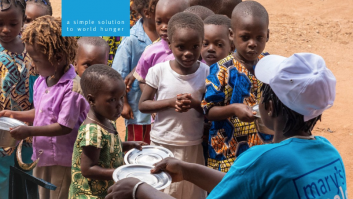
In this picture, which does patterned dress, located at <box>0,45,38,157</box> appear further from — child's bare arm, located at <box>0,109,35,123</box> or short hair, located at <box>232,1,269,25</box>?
short hair, located at <box>232,1,269,25</box>

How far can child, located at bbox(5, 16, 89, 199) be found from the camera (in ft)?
11.7

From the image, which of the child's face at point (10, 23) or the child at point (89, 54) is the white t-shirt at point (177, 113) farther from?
the child's face at point (10, 23)

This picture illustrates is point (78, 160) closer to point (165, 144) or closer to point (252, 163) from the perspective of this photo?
point (165, 144)

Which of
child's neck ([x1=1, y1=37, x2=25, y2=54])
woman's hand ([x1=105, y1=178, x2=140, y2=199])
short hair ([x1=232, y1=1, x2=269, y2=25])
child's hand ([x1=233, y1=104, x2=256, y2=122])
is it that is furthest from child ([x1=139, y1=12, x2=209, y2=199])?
woman's hand ([x1=105, y1=178, x2=140, y2=199])

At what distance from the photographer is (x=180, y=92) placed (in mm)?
3932

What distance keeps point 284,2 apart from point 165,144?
1286 centimetres

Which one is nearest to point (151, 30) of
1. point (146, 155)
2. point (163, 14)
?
point (163, 14)

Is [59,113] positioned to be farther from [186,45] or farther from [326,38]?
[326,38]

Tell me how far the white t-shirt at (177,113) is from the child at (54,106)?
629mm

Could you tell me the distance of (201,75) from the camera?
3.99 m

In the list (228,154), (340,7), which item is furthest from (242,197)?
(340,7)

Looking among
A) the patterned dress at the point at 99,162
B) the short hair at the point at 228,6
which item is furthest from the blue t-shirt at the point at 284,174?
the short hair at the point at 228,6

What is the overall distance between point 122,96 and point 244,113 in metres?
0.85

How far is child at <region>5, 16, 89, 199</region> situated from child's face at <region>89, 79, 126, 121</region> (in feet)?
1.42
